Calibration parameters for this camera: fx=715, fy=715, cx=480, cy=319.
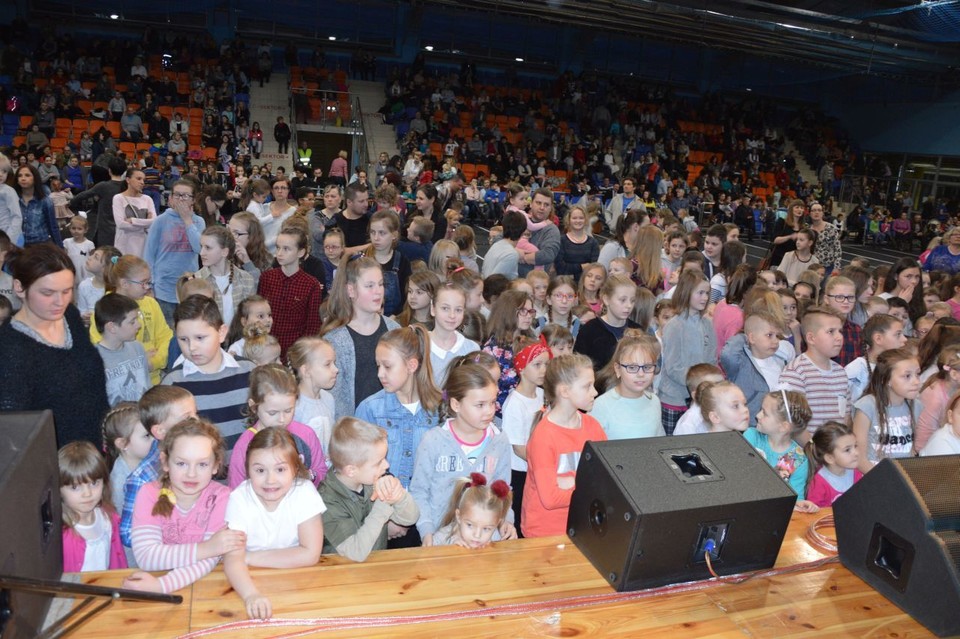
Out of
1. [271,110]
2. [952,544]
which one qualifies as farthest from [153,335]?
[271,110]

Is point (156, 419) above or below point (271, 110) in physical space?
below

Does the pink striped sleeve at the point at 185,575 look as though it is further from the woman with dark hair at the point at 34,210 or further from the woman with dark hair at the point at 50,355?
the woman with dark hair at the point at 34,210

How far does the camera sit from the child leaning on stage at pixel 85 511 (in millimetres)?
2635

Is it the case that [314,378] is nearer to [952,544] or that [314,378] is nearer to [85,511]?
[85,511]

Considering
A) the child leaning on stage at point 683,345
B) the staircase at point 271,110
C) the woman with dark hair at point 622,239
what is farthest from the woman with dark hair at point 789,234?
the staircase at point 271,110

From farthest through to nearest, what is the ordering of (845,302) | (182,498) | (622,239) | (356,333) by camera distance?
(622,239), (845,302), (356,333), (182,498)

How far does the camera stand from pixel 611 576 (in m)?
2.22

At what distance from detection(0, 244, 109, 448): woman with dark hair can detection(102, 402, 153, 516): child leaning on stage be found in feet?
0.38

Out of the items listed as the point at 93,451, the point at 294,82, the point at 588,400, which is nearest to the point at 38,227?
the point at 93,451

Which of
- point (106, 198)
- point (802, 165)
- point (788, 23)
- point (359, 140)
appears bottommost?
point (106, 198)

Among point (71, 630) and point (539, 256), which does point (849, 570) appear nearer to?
point (71, 630)

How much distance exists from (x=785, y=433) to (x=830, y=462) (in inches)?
9.6

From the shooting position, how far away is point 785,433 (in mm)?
3555

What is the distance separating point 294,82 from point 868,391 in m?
18.3
